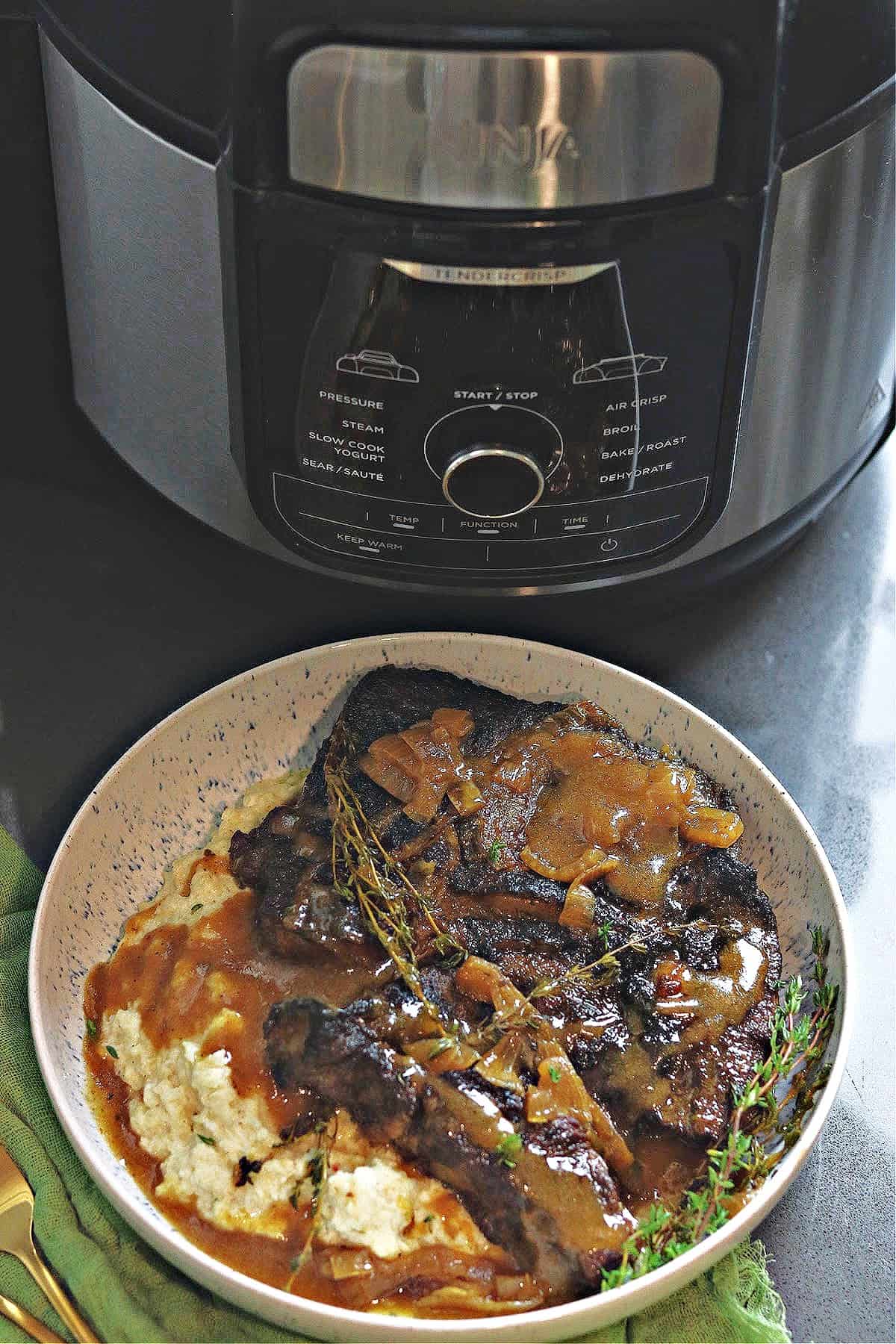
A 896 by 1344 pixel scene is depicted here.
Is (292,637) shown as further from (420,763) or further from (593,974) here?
(593,974)

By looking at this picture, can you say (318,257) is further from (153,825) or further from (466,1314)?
(466,1314)

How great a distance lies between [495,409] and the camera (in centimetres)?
104

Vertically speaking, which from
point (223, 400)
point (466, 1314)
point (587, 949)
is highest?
point (223, 400)

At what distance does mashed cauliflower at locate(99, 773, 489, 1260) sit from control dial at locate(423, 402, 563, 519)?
0.47 m

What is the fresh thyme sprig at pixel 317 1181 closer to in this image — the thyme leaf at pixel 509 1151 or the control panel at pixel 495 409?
the thyme leaf at pixel 509 1151

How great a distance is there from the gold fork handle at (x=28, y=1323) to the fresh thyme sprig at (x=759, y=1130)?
1.36 ft

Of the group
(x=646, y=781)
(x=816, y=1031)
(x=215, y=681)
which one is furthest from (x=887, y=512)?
(x=215, y=681)

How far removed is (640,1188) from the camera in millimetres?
1107

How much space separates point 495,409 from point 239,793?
558mm

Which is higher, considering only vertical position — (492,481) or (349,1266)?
(492,481)

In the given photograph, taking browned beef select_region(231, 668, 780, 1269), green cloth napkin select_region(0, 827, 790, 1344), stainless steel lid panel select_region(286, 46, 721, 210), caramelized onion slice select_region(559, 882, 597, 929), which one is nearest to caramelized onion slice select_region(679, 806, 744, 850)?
browned beef select_region(231, 668, 780, 1269)

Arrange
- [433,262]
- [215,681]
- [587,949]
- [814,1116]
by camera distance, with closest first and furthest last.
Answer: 1. [433,262]
2. [814,1116]
3. [587,949]
4. [215,681]

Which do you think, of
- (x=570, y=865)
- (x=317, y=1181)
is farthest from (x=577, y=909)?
(x=317, y=1181)

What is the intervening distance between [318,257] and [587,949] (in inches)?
23.3
